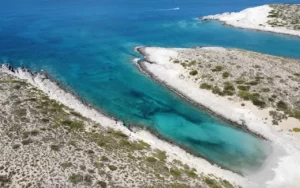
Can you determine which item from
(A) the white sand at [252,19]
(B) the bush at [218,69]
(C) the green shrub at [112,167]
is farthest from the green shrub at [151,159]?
(A) the white sand at [252,19]

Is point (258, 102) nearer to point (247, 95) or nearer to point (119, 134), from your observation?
point (247, 95)

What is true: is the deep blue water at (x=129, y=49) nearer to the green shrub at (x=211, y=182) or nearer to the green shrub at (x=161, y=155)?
the green shrub at (x=161, y=155)

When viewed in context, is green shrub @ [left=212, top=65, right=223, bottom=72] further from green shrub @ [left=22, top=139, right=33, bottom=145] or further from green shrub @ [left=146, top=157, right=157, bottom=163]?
green shrub @ [left=22, top=139, right=33, bottom=145]

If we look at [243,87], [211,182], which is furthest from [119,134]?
[243,87]

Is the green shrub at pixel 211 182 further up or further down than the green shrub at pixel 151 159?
further down

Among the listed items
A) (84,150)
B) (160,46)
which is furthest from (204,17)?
(84,150)

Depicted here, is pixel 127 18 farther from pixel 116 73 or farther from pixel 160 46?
pixel 116 73
